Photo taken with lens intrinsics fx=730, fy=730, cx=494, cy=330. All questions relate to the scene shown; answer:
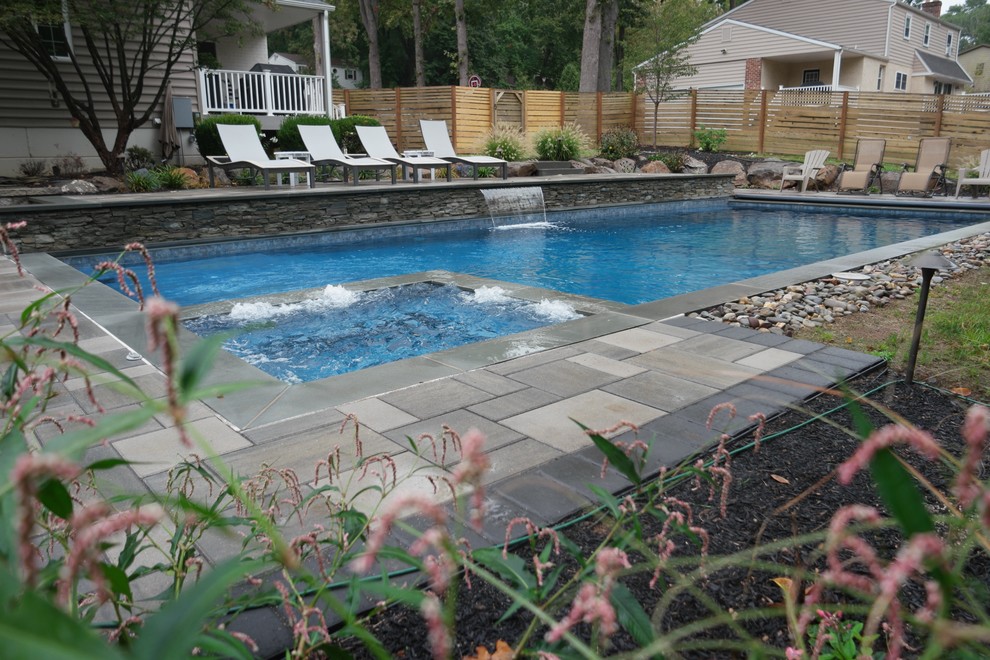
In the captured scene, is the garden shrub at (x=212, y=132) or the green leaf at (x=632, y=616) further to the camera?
the garden shrub at (x=212, y=132)

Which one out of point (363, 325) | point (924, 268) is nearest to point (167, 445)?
point (363, 325)

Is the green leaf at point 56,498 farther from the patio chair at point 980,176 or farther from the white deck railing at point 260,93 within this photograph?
the patio chair at point 980,176

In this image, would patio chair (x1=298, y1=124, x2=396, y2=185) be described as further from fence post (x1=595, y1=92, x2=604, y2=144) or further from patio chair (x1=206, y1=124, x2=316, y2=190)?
fence post (x1=595, y1=92, x2=604, y2=144)

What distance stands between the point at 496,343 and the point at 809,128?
16.1 meters

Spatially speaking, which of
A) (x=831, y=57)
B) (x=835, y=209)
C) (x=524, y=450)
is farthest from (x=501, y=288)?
(x=831, y=57)

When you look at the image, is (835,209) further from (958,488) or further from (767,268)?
(958,488)

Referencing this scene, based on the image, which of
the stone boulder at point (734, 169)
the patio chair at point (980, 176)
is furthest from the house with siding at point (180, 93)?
the patio chair at point (980, 176)

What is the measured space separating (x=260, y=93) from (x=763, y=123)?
11.8 m

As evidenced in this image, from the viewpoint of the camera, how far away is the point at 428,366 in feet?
12.3

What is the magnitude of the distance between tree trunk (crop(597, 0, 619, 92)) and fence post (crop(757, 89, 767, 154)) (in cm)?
455

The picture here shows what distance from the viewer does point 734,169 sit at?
16.5 m

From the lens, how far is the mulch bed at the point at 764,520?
5.66 feet

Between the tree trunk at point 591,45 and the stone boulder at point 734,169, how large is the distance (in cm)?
462

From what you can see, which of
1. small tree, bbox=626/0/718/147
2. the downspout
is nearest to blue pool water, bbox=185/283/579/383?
the downspout
